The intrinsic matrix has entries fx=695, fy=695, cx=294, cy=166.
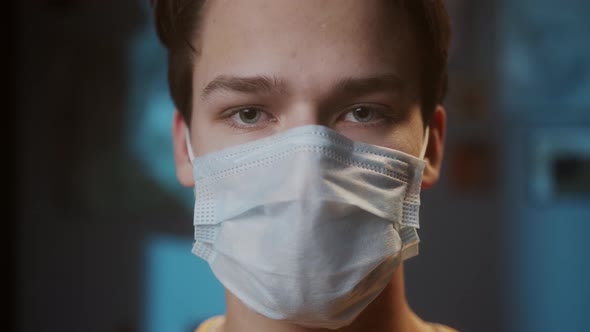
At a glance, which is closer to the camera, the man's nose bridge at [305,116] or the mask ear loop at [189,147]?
the man's nose bridge at [305,116]

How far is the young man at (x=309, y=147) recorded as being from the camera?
1020 mm

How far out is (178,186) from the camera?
1.92 m

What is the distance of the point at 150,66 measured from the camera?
6.26 feet

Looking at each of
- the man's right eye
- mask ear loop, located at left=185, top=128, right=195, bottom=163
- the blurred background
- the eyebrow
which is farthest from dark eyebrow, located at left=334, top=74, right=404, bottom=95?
the blurred background

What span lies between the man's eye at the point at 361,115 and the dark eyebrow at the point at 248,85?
12cm

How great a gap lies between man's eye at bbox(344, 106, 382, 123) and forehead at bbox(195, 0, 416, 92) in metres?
0.06

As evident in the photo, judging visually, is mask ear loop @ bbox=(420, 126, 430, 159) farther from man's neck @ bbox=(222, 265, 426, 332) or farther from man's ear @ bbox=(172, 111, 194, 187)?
man's ear @ bbox=(172, 111, 194, 187)

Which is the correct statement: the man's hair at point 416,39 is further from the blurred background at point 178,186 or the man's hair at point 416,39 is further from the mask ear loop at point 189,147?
the blurred background at point 178,186

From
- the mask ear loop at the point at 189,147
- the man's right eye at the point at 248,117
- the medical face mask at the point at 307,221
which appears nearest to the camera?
the medical face mask at the point at 307,221

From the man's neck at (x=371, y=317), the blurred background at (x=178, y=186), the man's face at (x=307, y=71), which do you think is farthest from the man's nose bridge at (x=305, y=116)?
the blurred background at (x=178, y=186)

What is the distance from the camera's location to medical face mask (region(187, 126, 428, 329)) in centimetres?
101

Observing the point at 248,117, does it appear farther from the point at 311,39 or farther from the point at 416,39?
the point at 416,39

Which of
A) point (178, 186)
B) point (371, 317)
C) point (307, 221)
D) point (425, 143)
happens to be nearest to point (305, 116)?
point (307, 221)

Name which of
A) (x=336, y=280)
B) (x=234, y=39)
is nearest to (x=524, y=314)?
(x=336, y=280)
